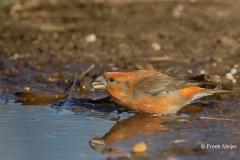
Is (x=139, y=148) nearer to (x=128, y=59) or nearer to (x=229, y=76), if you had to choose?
(x=229, y=76)

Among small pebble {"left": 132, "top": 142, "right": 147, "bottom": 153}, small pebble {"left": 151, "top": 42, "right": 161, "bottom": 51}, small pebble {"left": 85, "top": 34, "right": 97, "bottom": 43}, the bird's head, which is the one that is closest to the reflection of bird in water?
small pebble {"left": 132, "top": 142, "right": 147, "bottom": 153}

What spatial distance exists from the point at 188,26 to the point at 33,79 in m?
3.76

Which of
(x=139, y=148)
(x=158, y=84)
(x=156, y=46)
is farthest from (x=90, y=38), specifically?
(x=139, y=148)

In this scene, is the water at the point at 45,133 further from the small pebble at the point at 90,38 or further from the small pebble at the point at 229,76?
the small pebble at the point at 90,38

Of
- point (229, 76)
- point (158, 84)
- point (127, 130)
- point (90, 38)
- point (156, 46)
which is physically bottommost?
point (127, 130)

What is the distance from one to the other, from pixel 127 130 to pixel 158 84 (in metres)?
1.05

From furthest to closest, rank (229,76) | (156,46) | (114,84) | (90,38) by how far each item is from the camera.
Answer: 1. (90,38)
2. (156,46)
3. (229,76)
4. (114,84)

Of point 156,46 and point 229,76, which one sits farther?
point 156,46

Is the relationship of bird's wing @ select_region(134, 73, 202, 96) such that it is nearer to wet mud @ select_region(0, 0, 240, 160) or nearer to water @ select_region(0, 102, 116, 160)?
wet mud @ select_region(0, 0, 240, 160)

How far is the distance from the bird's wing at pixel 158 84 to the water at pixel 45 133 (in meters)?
0.57

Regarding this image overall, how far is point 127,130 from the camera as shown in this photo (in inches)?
240

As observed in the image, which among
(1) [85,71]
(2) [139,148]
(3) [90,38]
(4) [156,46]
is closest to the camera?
(2) [139,148]

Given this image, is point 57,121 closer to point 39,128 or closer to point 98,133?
point 39,128

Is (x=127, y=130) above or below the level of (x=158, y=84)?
below
